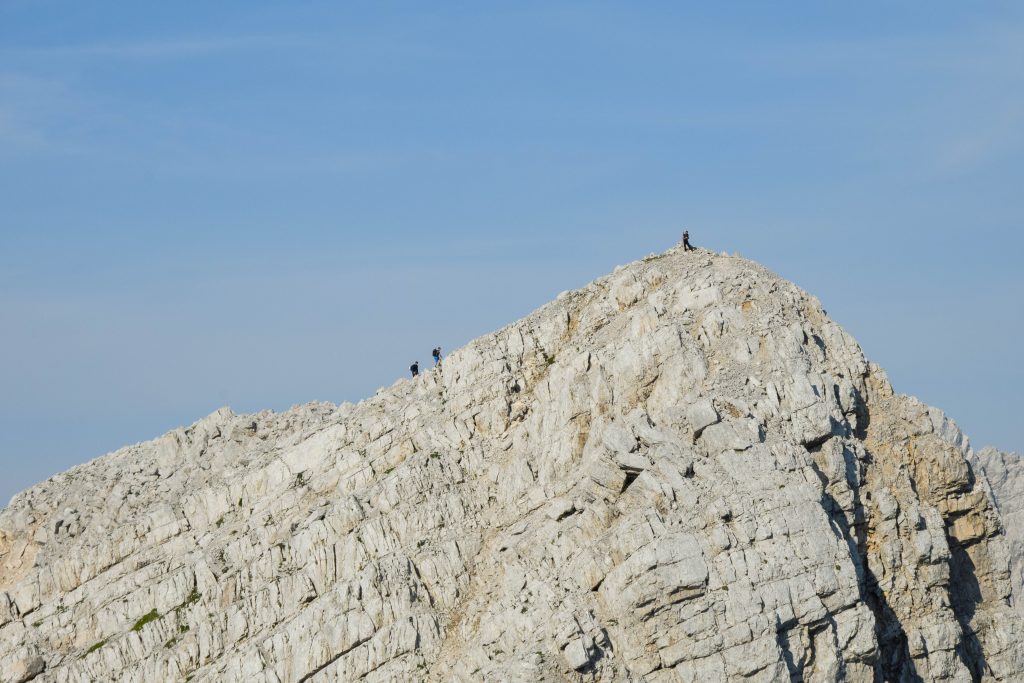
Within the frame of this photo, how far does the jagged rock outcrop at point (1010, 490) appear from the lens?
5945 inches

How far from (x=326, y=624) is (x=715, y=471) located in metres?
24.1

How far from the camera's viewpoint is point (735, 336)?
9394 cm

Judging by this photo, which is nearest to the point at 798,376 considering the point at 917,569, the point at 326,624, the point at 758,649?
the point at 917,569

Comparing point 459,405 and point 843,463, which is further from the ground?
point 459,405

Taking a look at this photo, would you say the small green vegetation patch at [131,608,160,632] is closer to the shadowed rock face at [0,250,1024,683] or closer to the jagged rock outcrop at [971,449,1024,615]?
the shadowed rock face at [0,250,1024,683]

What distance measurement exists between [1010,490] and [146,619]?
94.9 meters

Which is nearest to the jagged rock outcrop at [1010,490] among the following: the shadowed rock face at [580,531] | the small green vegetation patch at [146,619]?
the shadowed rock face at [580,531]

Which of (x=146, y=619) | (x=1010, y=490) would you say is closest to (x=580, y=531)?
(x=146, y=619)

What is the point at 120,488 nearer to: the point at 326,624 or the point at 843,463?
the point at 326,624

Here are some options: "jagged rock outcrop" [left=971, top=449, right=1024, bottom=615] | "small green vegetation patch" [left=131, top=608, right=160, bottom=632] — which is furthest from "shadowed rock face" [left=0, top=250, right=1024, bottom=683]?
"jagged rock outcrop" [left=971, top=449, right=1024, bottom=615]

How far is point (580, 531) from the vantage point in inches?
3391

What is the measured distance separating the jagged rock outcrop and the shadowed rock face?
5945 cm

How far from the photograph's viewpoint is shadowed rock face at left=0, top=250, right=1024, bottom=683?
81.2 m

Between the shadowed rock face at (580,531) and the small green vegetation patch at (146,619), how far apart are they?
16cm
